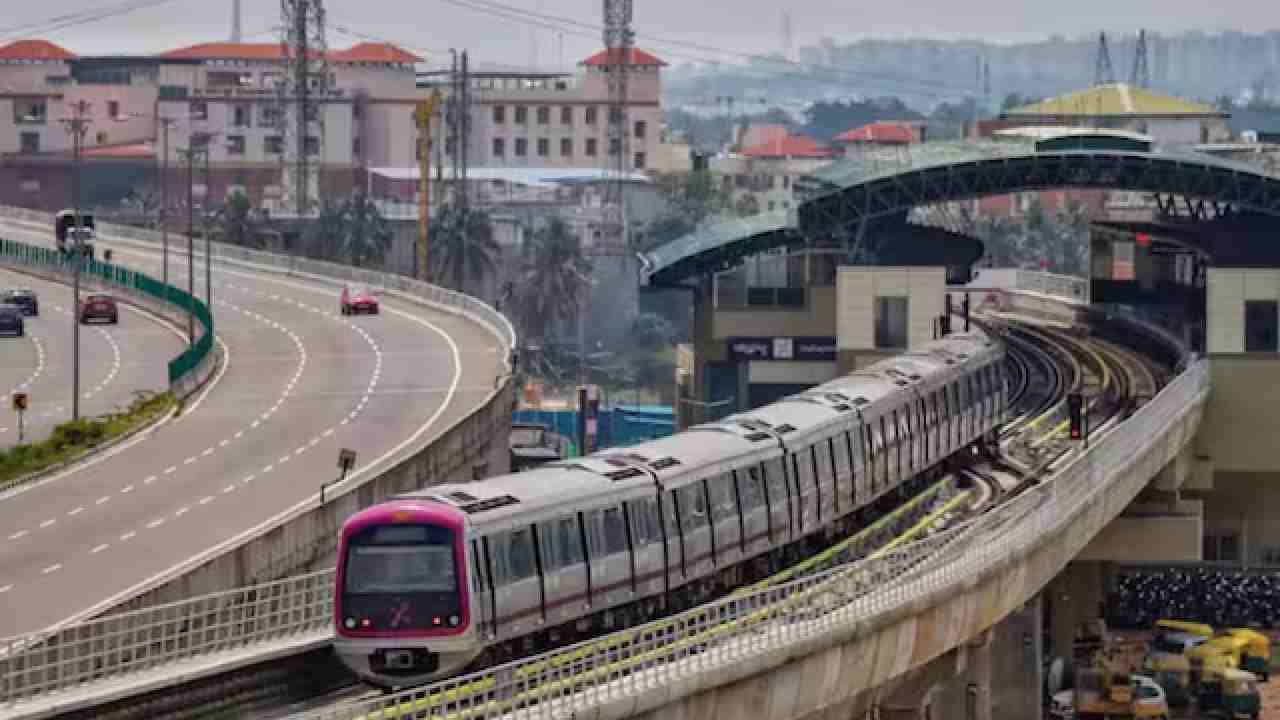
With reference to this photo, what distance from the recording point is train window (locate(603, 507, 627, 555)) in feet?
163

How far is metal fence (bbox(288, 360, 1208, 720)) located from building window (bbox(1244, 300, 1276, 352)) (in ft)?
80.0

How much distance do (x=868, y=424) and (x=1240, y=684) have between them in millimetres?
22291

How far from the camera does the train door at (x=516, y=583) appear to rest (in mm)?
45812

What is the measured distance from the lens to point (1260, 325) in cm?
10319

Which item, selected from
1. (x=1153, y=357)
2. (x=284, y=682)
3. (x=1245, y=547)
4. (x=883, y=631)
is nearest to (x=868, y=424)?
(x=883, y=631)

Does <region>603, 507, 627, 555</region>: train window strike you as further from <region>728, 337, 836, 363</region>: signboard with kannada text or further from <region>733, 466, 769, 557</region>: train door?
<region>728, 337, 836, 363</region>: signboard with kannada text

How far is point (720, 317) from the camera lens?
416 feet

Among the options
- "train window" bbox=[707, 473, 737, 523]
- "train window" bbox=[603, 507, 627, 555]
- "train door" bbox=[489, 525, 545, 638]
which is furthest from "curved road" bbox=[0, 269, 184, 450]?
"train door" bbox=[489, 525, 545, 638]

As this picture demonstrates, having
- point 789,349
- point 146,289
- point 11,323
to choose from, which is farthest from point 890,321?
point 146,289

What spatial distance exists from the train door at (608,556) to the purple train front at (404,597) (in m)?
4.34

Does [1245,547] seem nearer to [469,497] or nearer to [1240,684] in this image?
[1240,684]

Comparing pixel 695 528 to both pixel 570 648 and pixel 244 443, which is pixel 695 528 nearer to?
pixel 570 648

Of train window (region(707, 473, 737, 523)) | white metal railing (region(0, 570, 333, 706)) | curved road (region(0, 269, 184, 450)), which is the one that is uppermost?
train window (region(707, 473, 737, 523))

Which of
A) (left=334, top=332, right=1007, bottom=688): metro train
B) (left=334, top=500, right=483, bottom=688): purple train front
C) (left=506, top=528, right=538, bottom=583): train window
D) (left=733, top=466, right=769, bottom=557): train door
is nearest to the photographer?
(left=334, top=500, right=483, bottom=688): purple train front
